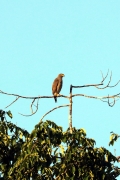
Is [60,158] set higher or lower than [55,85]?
lower

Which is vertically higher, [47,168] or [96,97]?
[96,97]

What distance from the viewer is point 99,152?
29.3ft

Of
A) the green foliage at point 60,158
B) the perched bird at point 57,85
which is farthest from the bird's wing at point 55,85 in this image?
the green foliage at point 60,158

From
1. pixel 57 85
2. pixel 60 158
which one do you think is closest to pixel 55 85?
pixel 57 85

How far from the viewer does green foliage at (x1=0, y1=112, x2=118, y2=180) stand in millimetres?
8609

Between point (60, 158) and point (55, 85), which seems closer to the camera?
point (60, 158)

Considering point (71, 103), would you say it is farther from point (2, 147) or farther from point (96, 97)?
point (2, 147)

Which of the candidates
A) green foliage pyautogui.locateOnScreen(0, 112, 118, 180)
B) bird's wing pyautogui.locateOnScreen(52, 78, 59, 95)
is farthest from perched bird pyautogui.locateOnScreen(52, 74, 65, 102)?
green foliage pyautogui.locateOnScreen(0, 112, 118, 180)

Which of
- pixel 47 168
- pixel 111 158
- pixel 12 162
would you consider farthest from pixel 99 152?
pixel 12 162

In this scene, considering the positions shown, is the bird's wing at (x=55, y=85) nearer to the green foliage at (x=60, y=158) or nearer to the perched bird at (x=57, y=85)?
the perched bird at (x=57, y=85)

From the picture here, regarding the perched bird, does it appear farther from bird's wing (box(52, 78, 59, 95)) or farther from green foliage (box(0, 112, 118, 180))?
green foliage (box(0, 112, 118, 180))

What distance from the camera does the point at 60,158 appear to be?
28.7 feet

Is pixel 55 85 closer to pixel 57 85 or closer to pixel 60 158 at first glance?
pixel 57 85

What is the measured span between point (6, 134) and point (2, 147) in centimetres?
22
